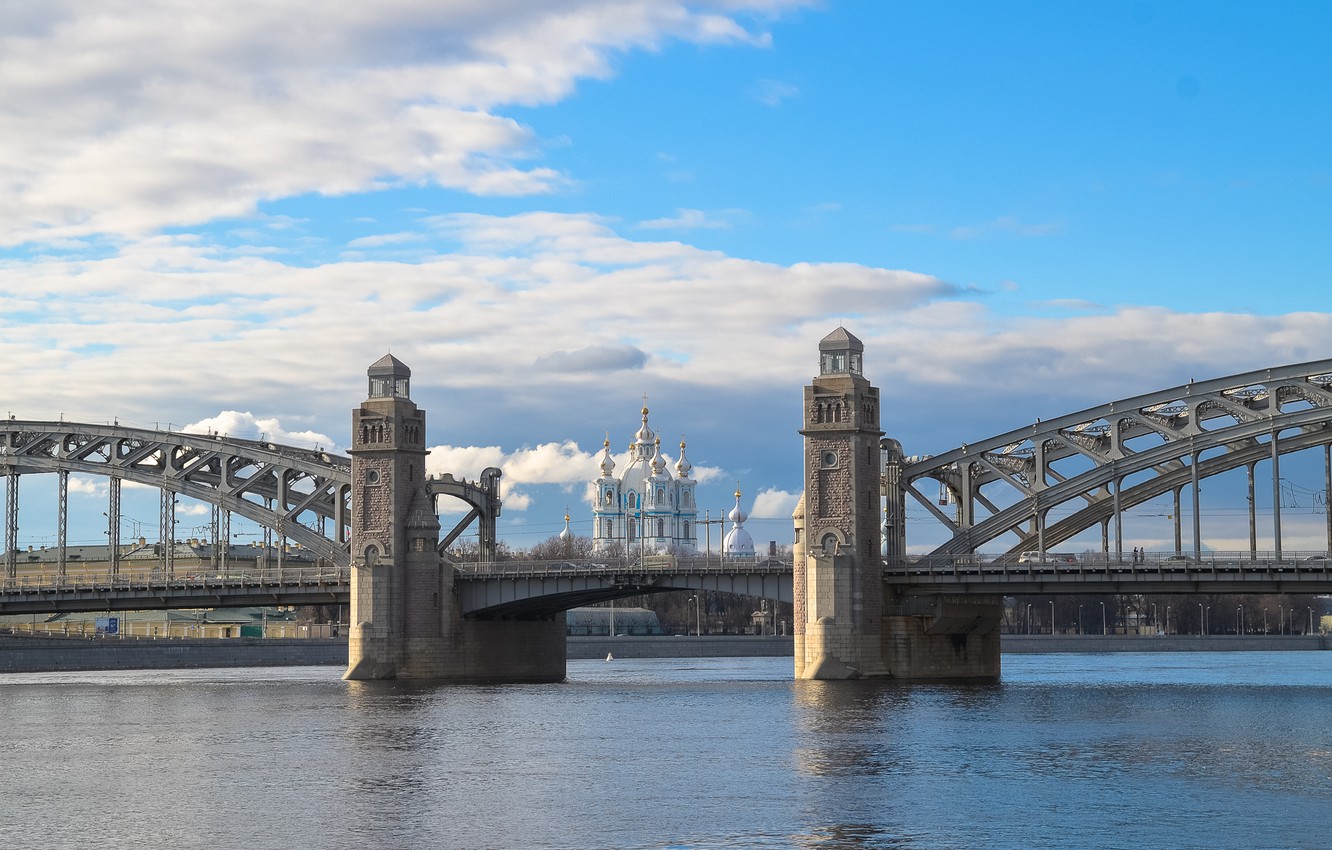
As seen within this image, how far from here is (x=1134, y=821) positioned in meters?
43.5

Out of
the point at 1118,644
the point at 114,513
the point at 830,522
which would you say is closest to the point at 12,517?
the point at 114,513

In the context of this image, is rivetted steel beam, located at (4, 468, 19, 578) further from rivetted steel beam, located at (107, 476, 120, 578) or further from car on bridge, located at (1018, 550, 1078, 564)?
car on bridge, located at (1018, 550, 1078, 564)

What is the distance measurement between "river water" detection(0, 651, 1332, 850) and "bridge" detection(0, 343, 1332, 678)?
576 centimetres

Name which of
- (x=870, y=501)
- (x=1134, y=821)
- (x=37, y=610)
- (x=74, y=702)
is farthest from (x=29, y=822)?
(x=37, y=610)

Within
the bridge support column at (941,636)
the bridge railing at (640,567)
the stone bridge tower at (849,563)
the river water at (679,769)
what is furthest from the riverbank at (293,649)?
the bridge support column at (941,636)

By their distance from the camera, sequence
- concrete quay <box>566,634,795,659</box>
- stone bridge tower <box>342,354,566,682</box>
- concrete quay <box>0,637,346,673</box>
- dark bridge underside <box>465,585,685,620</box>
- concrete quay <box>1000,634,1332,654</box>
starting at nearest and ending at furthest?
dark bridge underside <box>465,585,685,620</box>
stone bridge tower <box>342,354,566,682</box>
concrete quay <box>0,637,346,673</box>
concrete quay <box>566,634,795,659</box>
concrete quay <box>1000,634,1332,654</box>

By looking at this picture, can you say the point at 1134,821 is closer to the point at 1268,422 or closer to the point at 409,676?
the point at 1268,422

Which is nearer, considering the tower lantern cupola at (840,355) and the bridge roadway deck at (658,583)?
the bridge roadway deck at (658,583)

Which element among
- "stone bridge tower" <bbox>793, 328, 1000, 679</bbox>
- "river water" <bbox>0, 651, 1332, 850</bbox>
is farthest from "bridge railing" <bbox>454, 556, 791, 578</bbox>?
"river water" <bbox>0, 651, 1332, 850</bbox>

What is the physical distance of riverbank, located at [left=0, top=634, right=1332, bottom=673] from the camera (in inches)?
5689

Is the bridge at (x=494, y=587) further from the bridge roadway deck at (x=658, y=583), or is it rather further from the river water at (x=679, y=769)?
the river water at (x=679, y=769)

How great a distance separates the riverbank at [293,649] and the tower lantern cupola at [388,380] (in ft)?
152

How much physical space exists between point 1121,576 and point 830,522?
14.5 m

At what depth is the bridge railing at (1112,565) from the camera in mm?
88188
